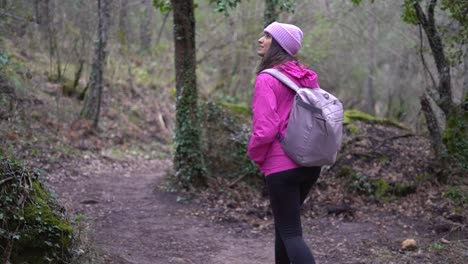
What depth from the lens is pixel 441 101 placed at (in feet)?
27.2

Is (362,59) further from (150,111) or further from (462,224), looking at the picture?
(462,224)

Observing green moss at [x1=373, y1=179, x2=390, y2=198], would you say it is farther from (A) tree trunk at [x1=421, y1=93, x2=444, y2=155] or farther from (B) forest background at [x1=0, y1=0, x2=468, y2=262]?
(A) tree trunk at [x1=421, y1=93, x2=444, y2=155]

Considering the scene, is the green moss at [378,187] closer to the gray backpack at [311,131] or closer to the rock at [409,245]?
the rock at [409,245]

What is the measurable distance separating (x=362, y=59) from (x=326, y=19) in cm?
514

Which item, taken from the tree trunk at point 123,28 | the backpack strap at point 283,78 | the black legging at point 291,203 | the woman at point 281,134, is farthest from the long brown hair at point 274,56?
the tree trunk at point 123,28

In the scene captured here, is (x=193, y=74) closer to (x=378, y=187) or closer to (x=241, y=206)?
(x=241, y=206)

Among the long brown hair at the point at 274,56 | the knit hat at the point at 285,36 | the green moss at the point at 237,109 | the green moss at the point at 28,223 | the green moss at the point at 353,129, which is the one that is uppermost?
the knit hat at the point at 285,36

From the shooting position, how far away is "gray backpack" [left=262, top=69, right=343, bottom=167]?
3.52 metres

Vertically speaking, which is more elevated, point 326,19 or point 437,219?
point 326,19

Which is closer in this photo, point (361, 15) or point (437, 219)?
point (437, 219)

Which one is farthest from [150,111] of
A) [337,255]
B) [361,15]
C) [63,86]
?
[337,255]

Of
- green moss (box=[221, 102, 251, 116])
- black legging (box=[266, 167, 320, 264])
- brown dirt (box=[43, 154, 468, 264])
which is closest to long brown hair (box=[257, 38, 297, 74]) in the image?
black legging (box=[266, 167, 320, 264])

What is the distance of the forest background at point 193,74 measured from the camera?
8680 millimetres

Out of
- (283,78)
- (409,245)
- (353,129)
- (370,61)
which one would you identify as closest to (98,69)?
(353,129)
